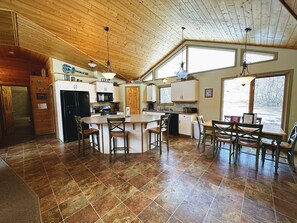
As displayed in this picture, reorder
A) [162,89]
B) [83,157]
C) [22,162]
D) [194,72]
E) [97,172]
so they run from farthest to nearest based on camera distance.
Answer: [162,89]
[194,72]
[83,157]
[22,162]
[97,172]

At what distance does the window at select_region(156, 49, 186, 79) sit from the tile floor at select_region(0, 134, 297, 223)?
12.3 ft

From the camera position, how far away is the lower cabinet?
473cm

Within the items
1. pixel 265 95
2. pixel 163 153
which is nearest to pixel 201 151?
pixel 163 153

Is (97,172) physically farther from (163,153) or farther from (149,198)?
(163,153)

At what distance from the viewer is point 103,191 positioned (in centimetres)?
202

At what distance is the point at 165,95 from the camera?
618cm

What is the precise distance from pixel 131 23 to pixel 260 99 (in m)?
4.24

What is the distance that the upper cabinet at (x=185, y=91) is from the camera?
15.7 ft

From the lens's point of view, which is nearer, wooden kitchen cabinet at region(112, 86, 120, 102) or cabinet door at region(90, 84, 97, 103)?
cabinet door at region(90, 84, 97, 103)

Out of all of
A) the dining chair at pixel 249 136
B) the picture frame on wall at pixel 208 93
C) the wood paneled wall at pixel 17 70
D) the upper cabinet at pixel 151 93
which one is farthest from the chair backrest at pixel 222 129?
the wood paneled wall at pixel 17 70

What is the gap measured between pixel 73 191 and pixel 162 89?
519 centimetres

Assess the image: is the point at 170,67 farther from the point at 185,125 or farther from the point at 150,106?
the point at 185,125

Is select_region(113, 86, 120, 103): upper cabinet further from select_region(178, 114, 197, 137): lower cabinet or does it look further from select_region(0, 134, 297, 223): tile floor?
select_region(0, 134, 297, 223): tile floor

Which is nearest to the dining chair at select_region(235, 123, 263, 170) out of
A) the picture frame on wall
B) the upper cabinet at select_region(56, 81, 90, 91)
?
the picture frame on wall
